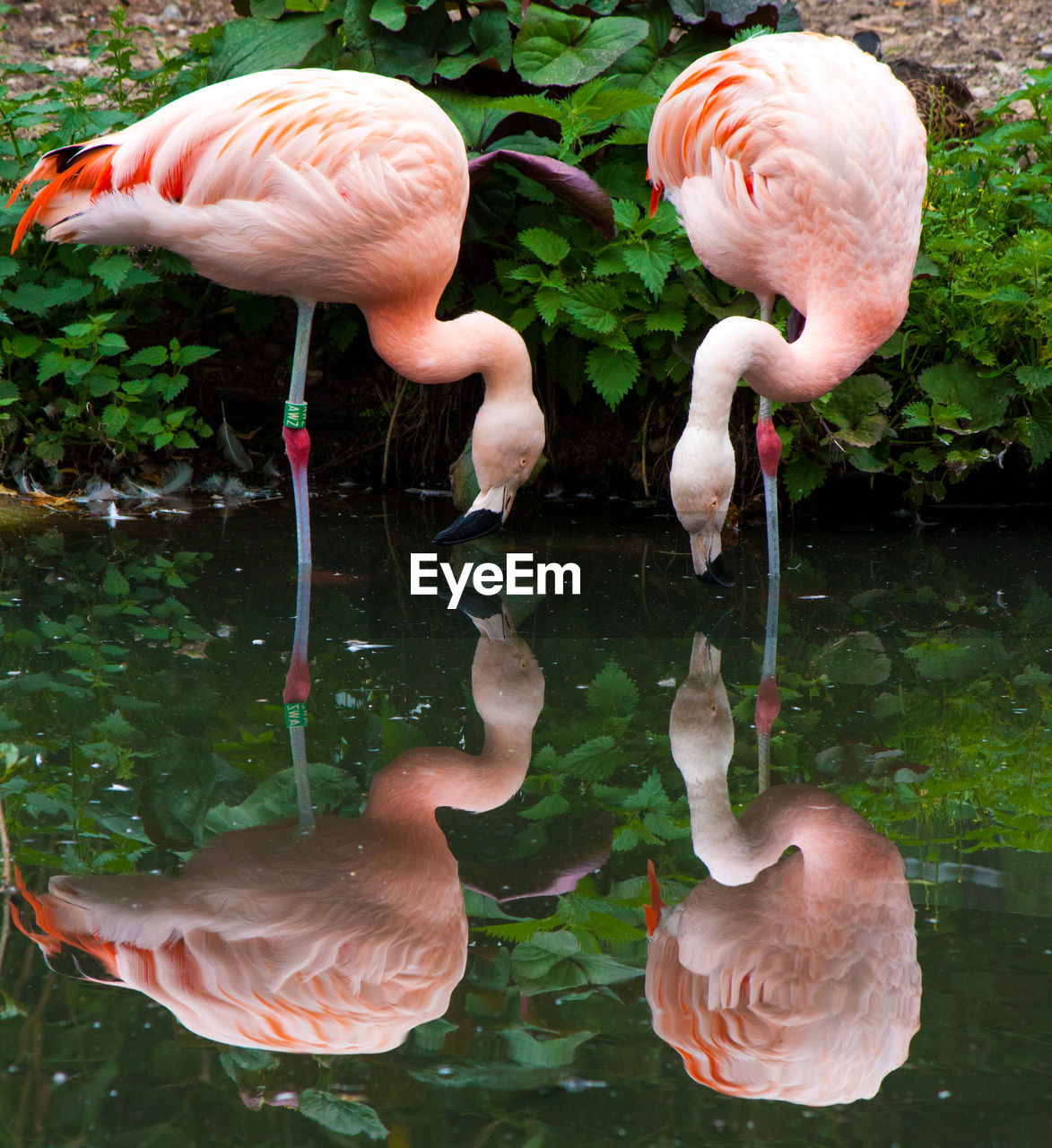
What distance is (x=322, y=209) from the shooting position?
12.2 feet

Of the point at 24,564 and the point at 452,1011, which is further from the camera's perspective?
the point at 24,564

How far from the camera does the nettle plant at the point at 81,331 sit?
4.99 metres

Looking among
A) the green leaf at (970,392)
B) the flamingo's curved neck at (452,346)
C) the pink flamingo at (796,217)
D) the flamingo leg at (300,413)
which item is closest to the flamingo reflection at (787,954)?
the pink flamingo at (796,217)

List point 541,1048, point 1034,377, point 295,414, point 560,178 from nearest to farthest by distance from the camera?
point 541,1048, point 295,414, point 560,178, point 1034,377

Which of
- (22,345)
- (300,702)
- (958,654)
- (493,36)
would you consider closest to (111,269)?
(22,345)

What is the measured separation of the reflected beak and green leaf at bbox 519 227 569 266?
1166 millimetres

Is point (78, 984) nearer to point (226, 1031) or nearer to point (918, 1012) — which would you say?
point (226, 1031)

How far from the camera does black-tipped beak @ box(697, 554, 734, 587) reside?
12.2 feet

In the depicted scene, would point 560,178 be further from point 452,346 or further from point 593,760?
point 593,760

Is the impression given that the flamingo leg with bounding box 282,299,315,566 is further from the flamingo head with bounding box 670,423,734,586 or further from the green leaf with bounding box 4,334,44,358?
the green leaf with bounding box 4,334,44,358

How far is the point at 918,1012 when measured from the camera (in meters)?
1.79

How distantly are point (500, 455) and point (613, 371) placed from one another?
0.94 metres

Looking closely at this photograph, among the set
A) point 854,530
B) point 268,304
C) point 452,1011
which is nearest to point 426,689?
point 452,1011

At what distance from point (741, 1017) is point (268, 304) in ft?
14.0
